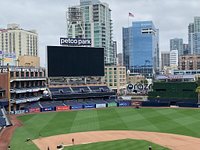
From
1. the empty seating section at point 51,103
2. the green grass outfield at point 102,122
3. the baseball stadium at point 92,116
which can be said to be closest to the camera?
the baseball stadium at point 92,116

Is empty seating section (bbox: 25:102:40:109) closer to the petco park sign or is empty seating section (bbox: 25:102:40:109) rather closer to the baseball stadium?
the baseball stadium

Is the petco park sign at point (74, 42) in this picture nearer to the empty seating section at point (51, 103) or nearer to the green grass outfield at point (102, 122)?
the empty seating section at point (51, 103)

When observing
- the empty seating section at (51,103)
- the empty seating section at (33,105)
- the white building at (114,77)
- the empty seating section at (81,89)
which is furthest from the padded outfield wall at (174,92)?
the white building at (114,77)

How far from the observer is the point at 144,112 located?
90375 millimetres

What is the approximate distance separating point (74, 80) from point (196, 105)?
A: 139 feet

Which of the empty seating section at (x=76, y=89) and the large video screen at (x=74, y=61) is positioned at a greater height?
the large video screen at (x=74, y=61)

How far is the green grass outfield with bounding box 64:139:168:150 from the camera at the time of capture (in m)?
48.7

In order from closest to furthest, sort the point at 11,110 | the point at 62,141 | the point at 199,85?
the point at 62,141 → the point at 11,110 → the point at 199,85

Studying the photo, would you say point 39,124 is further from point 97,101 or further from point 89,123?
point 97,101

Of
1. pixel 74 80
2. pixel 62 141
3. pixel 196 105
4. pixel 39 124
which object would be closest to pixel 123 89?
pixel 74 80

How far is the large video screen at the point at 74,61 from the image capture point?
102500 mm

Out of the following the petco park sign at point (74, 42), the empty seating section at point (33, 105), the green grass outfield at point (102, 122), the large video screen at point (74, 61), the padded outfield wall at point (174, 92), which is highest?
the petco park sign at point (74, 42)

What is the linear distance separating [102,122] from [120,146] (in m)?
25.9

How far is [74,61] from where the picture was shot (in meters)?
104
